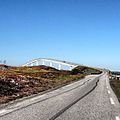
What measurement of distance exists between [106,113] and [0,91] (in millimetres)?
10914

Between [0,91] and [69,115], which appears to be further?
[0,91]

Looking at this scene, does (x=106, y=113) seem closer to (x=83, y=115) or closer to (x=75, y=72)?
(x=83, y=115)

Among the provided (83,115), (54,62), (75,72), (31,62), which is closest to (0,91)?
(83,115)

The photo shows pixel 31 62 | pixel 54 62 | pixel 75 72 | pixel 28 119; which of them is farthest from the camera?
pixel 31 62

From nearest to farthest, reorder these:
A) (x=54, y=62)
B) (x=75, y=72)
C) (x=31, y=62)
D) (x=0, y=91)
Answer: (x=0, y=91)
(x=75, y=72)
(x=54, y=62)
(x=31, y=62)

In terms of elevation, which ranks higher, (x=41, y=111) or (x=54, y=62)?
(x=54, y=62)

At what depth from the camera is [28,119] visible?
1034 centimetres

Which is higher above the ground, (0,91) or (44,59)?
(44,59)

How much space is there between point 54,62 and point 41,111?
99.4m

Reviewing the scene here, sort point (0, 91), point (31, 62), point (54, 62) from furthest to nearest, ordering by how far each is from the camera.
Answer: point (31, 62) < point (54, 62) < point (0, 91)

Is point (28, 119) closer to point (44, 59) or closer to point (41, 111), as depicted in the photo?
point (41, 111)

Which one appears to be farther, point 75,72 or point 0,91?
point 75,72

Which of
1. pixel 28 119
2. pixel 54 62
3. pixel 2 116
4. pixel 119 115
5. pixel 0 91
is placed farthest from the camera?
pixel 54 62

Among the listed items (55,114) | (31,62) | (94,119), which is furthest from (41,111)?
(31,62)
